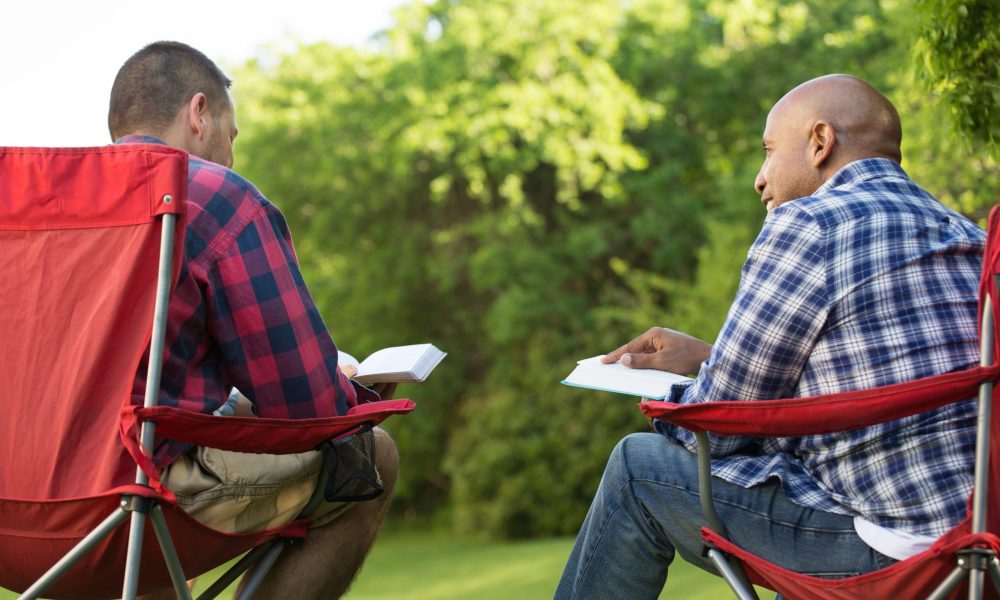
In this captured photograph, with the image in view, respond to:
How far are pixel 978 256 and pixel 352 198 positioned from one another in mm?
12771

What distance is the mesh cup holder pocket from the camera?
7.47 feet

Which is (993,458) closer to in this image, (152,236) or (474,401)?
(152,236)

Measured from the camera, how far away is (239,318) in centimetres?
218

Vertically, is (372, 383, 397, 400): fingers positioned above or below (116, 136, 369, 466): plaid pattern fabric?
below

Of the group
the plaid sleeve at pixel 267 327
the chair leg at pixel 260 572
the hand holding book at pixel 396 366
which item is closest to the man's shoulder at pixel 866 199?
the hand holding book at pixel 396 366

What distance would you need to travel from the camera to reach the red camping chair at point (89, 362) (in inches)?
77.4

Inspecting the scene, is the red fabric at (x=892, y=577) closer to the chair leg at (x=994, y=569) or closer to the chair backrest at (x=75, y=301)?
the chair leg at (x=994, y=569)

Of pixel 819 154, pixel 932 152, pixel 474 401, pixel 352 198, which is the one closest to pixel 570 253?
pixel 474 401

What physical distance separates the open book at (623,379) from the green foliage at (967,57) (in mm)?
1671

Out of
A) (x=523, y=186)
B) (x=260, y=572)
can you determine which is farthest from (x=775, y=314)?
(x=523, y=186)

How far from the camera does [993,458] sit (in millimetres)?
1807

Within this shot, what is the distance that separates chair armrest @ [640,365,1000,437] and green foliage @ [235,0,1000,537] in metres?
8.90

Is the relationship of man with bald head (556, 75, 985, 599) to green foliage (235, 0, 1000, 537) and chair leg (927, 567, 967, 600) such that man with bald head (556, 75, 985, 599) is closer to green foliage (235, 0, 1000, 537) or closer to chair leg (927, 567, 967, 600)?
chair leg (927, 567, 967, 600)

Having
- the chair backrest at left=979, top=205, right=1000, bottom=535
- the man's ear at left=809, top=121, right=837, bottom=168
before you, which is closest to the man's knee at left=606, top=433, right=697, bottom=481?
the chair backrest at left=979, top=205, right=1000, bottom=535
